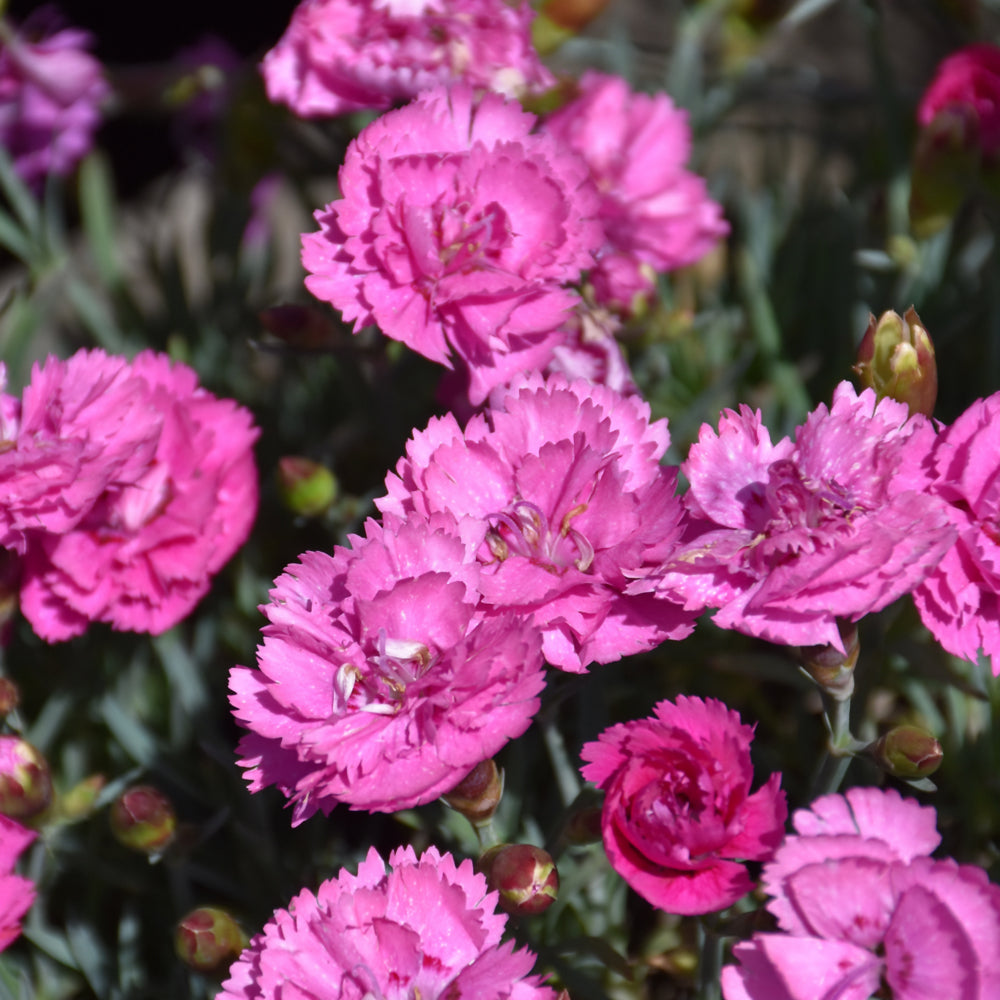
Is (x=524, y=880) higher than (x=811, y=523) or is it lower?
lower

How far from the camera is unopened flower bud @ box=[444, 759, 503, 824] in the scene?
2.22 feet

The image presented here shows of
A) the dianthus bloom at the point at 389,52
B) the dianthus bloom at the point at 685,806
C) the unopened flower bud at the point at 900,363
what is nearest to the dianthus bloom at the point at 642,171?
the dianthus bloom at the point at 389,52

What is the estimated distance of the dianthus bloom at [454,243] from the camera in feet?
2.56

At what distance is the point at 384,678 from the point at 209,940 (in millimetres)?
242

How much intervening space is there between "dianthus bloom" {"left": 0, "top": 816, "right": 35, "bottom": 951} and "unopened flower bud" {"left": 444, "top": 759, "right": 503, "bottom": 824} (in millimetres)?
328

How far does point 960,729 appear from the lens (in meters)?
1.00

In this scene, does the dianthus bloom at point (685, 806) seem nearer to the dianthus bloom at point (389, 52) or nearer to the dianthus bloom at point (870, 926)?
the dianthus bloom at point (870, 926)

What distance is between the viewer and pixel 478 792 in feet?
2.23

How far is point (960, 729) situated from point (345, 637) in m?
0.65

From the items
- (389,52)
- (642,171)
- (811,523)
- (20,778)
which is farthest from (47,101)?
(811,523)

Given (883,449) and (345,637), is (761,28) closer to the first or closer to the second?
(883,449)

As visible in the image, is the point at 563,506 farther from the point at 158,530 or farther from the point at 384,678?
the point at 158,530

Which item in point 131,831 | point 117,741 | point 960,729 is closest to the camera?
point 131,831

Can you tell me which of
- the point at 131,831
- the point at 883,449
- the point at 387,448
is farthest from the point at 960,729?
the point at 131,831
